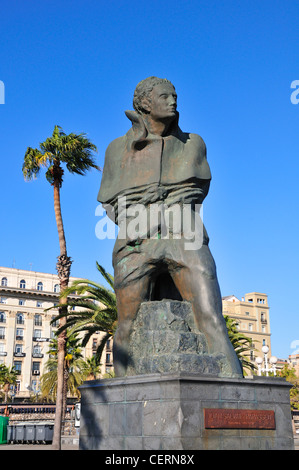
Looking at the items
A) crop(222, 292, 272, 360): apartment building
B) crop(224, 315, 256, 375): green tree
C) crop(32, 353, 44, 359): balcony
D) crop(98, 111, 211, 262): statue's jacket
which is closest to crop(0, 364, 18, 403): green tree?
crop(32, 353, 44, 359): balcony

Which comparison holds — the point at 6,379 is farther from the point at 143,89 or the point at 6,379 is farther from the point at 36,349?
the point at 143,89

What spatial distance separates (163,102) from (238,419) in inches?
145

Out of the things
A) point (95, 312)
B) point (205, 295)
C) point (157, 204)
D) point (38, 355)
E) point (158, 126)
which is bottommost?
point (205, 295)

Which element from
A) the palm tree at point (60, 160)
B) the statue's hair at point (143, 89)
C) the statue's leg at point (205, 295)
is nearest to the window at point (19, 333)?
the palm tree at point (60, 160)

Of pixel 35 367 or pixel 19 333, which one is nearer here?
pixel 35 367

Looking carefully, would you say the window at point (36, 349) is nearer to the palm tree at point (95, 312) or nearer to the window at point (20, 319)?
the window at point (20, 319)

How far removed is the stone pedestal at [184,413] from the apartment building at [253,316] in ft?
289

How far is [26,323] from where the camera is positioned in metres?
71.0

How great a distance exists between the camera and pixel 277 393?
579 cm

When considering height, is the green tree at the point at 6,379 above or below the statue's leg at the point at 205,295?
above

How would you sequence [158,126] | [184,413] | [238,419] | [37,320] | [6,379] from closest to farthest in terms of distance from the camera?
[184,413] → [238,419] → [158,126] → [6,379] → [37,320]

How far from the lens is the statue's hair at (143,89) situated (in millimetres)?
6652

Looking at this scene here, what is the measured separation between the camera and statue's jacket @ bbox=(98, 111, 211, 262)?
640 cm

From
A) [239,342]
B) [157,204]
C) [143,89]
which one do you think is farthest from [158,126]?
[239,342]
